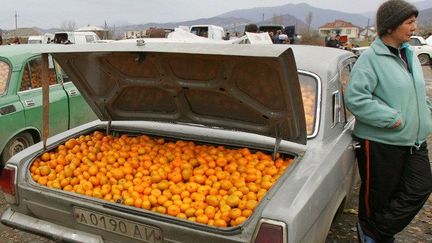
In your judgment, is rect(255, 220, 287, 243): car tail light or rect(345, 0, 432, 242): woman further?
rect(345, 0, 432, 242): woman

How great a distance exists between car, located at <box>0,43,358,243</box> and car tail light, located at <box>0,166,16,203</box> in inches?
0.4

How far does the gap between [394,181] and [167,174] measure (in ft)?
5.86

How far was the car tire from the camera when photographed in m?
5.01

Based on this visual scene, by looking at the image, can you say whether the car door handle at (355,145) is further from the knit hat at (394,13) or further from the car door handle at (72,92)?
the car door handle at (72,92)

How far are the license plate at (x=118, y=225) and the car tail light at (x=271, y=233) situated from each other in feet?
2.08

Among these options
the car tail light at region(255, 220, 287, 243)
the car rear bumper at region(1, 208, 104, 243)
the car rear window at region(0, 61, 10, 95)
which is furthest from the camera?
the car rear window at region(0, 61, 10, 95)

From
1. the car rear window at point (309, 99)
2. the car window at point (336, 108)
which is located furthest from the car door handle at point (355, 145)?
the car rear window at point (309, 99)

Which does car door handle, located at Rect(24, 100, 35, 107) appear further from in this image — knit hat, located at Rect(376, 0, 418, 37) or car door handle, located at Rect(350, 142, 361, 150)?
knit hat, located at Rect(376, 0, 418, 37)

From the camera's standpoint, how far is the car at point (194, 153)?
240cm

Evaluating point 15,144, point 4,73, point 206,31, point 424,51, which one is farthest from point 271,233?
point 206,31

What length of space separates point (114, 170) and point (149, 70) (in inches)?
32.0

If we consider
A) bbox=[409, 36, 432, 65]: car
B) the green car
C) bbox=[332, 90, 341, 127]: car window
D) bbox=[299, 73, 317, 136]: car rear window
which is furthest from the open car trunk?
bbox=[409, 36, 432, 65]: car

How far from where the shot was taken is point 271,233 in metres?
2.14

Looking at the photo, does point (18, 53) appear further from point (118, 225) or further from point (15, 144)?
point (118, 225)
